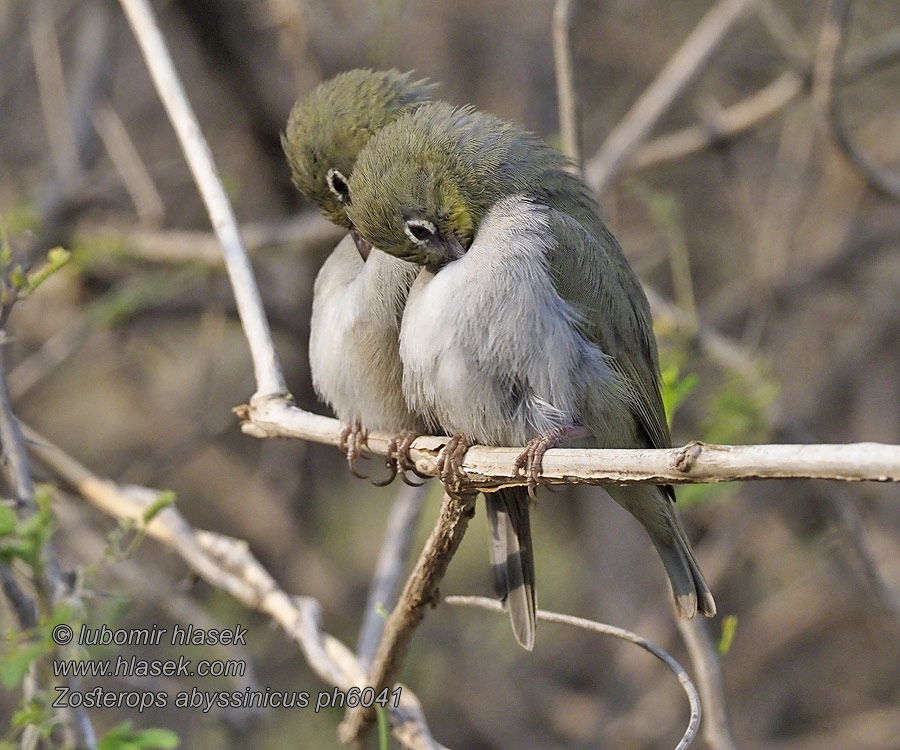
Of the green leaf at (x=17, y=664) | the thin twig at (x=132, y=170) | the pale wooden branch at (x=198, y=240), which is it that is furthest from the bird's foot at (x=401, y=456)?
the thin twig at (x=132, y=170)

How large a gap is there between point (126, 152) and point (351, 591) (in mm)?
2818

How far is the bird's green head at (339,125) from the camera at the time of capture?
3.64 meters

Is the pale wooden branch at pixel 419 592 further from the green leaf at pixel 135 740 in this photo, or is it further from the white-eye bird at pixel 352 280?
the green leaf at pixel 135 740

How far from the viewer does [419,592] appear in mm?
2648

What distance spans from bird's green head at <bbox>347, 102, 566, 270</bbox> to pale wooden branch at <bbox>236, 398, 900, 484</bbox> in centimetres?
59

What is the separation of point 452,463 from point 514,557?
30.9 inches

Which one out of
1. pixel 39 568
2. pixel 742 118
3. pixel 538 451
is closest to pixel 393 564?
pixel 538 451

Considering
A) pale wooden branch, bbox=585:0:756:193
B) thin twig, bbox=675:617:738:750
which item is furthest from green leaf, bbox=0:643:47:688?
pale wooden branch, bbox=585:0:756:193

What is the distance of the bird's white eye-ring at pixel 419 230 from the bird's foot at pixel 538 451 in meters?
0.65

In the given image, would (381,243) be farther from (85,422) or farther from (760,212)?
(85,422)

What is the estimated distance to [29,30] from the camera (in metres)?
6.02

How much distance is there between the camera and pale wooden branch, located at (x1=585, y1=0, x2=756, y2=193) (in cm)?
475

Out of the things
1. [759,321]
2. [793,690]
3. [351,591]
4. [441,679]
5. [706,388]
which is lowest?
[793,690]

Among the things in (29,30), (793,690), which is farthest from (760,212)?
Result: (29,30)
